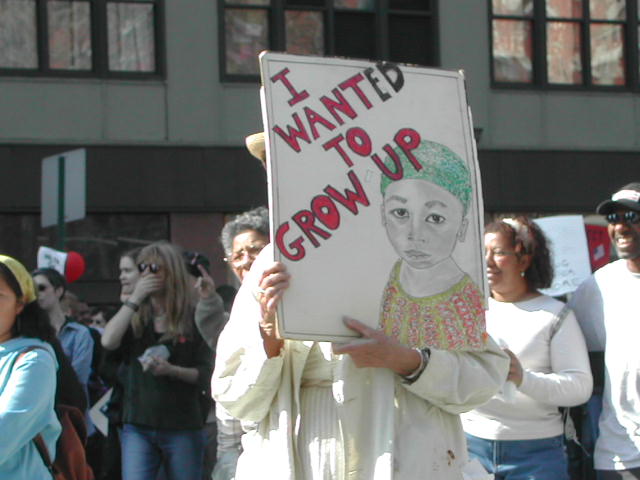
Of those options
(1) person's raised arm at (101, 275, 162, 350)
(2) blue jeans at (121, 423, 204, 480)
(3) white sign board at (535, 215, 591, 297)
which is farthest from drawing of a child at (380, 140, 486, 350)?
(3) white sign board at (535, 215, 591, 297)

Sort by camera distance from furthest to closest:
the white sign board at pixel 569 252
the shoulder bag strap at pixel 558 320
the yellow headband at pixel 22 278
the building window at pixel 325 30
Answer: the building window at pixel 325 30, the white sign board at pixel 569 252, the shoulder bag strap at pixel 558 320, the yellow headband at pixel 22 278

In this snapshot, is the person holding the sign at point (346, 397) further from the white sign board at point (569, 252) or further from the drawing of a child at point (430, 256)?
the white sign board at point (569, 252)

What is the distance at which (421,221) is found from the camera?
3287mm

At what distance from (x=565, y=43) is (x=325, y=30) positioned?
A: 13.1ft

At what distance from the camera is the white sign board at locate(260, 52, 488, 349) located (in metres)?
3.11

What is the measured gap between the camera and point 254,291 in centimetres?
330

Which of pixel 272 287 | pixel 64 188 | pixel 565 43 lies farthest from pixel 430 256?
pixel 565 43

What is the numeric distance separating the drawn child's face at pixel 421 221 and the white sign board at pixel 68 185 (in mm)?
7432

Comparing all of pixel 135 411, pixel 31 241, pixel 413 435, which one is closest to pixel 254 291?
pixel 413 435

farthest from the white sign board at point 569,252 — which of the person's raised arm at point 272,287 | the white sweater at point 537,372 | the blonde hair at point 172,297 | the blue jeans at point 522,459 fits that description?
the person's raised arm at point 272,287

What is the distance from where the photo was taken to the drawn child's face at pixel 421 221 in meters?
3.26

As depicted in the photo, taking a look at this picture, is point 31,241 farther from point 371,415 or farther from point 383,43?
point 371,415

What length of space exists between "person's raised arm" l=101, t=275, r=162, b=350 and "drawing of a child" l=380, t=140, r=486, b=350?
3.93m

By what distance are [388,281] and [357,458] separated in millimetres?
481
